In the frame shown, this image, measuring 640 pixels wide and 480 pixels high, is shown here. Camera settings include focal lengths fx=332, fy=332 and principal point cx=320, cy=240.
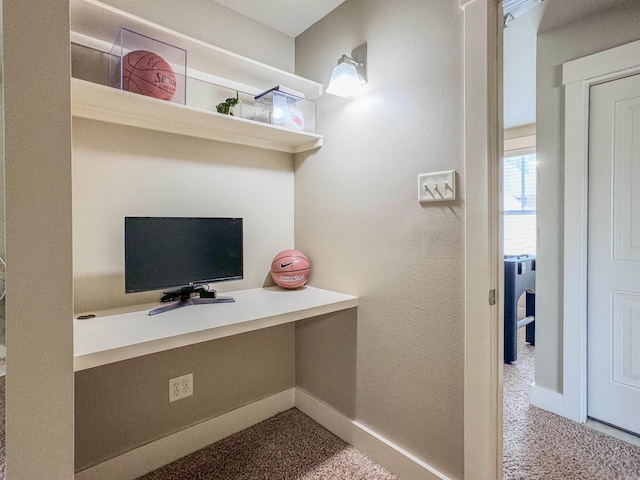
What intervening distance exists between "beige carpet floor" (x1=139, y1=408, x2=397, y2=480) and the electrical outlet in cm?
31

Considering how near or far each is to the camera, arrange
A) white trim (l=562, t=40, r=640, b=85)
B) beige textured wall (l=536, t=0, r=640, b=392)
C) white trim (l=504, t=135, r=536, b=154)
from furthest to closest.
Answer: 1. white trim (l=504, t=135, r=536, b=154)
2. beige textured wall (l=536, t=0, r=640, b=392)
3. white trim (l=562, t=40, r=640, b=85)

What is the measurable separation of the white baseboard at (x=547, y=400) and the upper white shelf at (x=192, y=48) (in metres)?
2.34

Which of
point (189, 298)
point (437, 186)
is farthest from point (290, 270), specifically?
point (437, 186)

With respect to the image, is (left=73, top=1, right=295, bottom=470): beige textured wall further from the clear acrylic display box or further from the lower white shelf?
the lower white shelf

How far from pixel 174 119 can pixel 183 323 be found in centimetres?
96

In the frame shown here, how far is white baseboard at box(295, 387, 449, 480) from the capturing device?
4.88 feet

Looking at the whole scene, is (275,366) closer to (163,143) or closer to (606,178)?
(163,143)

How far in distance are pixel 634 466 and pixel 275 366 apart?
6.28ft

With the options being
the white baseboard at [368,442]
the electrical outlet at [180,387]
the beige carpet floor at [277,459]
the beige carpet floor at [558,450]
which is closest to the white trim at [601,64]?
the beige carpet floor at [558,450]

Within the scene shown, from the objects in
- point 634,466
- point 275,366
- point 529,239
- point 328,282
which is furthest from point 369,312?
point 529,239

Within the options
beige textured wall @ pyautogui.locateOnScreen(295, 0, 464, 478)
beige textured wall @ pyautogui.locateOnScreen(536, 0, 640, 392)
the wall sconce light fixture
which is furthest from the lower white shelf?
beige textured wall @ pyautogui.locateOnScreen(536, 0, 640, 392)

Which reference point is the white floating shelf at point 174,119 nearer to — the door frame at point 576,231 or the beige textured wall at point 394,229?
the beige textured wall at point 394,229

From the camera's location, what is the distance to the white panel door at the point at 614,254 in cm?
184

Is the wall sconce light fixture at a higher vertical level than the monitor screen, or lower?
higher
